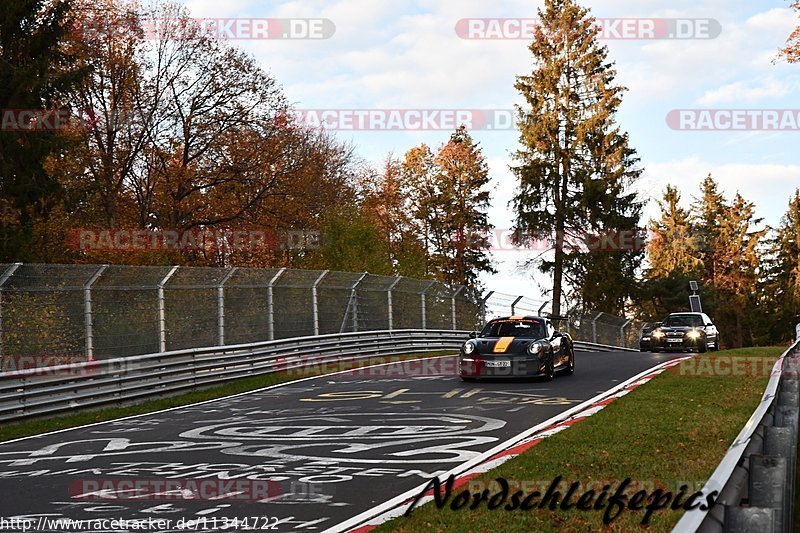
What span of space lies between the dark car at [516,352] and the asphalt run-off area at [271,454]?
1.02ft

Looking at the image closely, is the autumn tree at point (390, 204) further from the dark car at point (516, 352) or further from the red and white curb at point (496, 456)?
the red and white curb at point (496, 456)

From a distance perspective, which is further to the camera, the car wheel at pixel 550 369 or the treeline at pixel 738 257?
the treeline at pixel 738 257

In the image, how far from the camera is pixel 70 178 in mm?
37156

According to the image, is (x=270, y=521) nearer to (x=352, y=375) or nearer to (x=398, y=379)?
(x=398, y=379)

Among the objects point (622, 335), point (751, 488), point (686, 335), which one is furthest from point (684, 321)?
point (751, 488)

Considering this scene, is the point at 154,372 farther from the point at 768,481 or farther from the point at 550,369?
the point at 768,481

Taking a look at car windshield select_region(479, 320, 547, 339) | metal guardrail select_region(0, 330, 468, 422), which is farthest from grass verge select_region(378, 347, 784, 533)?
metal guardrail select_region(0, 330, 468, 422)

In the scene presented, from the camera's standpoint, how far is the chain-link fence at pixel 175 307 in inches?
602

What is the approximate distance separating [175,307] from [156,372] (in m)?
1.57

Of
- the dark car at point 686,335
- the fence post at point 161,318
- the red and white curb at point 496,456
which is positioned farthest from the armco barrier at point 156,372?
the dark car at point 686,335

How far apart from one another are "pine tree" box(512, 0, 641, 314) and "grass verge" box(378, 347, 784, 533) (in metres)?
36.2

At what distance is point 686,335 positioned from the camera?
3097cm

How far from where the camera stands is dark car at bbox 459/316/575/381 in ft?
58.1

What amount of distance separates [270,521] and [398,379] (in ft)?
41.8
